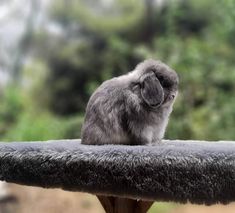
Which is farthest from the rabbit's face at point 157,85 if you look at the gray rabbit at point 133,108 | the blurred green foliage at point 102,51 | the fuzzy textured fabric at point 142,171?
the blurred green foliage at point 102,51

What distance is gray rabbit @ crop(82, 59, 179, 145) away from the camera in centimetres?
117

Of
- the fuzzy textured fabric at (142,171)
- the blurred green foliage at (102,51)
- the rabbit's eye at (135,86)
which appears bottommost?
the fuzzy textured fabric at (142,171)

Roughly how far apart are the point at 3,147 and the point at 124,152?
0.29m

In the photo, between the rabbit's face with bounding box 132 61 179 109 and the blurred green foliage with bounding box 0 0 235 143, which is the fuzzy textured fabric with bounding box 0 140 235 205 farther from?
the blurred green foliage with bounding box 0 0 235 143

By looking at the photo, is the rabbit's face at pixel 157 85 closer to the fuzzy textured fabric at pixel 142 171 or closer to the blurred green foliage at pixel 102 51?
the fuzzy textured fabric at pixel 142 171

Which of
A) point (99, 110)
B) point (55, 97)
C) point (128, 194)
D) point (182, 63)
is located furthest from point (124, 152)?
point (55, 97)

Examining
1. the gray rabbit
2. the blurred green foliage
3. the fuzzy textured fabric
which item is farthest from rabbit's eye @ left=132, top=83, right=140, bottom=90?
the blurred green foliage

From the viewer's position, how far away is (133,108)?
1.17 meters

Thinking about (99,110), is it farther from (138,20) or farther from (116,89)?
(138,20)

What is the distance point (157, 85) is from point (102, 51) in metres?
3.07

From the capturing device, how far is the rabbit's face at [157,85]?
1.17m

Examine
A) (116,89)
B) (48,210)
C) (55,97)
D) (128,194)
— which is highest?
(55,97)

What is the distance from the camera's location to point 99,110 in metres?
1.20

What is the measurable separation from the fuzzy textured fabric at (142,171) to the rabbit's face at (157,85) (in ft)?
0.58
